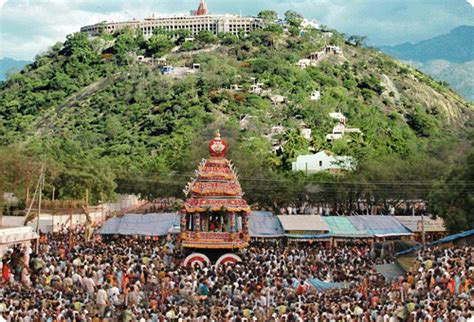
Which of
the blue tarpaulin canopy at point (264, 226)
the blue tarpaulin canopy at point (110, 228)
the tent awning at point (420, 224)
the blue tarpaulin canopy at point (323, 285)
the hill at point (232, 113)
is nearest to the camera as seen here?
the blue tarpaulin canopy at point (323, 285)

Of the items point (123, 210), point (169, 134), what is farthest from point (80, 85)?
point (123, 210)

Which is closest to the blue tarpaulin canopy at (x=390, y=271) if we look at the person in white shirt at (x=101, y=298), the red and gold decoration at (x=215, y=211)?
the red and gold decoration at (x=215, y=211)

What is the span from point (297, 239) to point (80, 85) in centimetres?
8207

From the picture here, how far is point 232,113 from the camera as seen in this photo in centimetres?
9062

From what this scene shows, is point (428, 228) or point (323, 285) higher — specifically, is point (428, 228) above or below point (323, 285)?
above

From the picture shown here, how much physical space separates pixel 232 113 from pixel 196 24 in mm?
40412

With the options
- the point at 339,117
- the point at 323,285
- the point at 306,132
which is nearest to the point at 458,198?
the point at 323,285

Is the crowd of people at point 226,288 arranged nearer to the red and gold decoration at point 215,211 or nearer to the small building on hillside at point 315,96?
→ the red and gold decoration at point 215,211

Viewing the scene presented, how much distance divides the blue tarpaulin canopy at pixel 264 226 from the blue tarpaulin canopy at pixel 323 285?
1131cm

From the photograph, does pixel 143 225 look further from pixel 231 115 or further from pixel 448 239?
pixel 231 115

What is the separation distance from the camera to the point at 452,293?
732 inches

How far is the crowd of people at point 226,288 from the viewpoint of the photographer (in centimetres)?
1806

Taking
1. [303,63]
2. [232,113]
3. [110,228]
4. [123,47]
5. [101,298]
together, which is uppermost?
[123,47]

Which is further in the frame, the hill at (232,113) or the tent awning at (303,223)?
the hill at (232,113)
